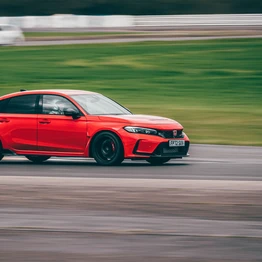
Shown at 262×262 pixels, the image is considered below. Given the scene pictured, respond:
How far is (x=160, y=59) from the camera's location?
116 feet

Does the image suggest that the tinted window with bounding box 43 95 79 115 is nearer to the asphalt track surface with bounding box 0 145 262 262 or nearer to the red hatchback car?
the red hatchback car

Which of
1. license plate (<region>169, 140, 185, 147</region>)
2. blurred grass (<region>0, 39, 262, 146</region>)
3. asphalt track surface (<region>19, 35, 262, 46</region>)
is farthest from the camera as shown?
asphalt track surface (<region>19, 35, 262, 46</region>)

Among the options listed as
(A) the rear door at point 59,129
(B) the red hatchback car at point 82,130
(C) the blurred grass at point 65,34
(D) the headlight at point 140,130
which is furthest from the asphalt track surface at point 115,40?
(D) the headlight at point 140,130

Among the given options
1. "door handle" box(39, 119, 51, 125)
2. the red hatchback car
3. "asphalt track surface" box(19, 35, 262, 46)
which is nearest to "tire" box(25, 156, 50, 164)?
the red hatchback car

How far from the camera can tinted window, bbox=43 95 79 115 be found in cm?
1459

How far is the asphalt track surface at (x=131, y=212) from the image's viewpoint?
6840 millimetres

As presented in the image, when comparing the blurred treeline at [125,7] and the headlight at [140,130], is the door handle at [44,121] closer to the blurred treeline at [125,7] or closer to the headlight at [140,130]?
the headlight at [140,130]

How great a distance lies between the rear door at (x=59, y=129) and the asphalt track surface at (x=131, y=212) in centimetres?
32

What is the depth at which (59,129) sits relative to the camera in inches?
569

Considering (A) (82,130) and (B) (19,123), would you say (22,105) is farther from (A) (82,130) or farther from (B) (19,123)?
(A) (82,130)

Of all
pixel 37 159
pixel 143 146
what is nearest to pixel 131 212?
pixel 143 146

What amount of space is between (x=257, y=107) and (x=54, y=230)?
18281mm

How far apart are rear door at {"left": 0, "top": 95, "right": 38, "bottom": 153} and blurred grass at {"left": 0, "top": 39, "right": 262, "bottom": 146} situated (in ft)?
18.4

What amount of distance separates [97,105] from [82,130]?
0.74m
